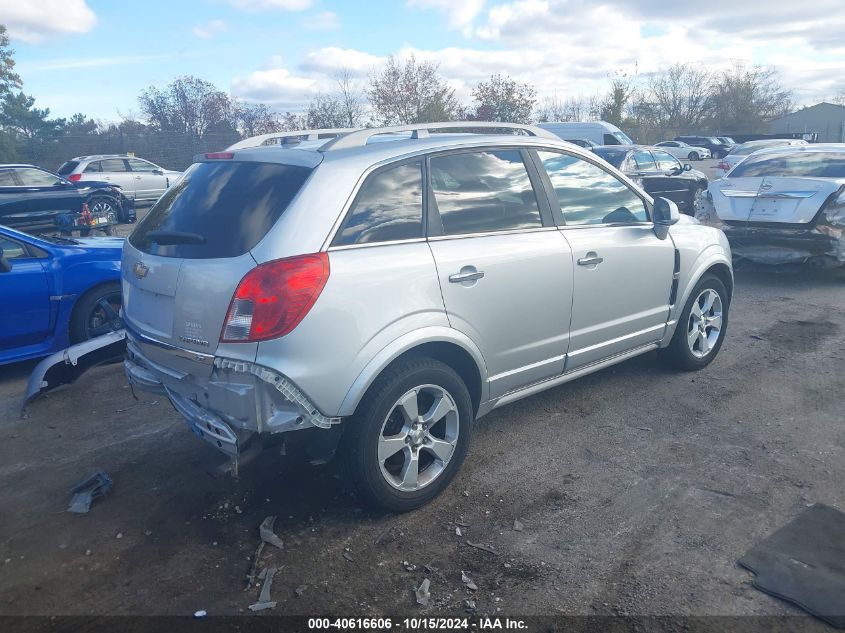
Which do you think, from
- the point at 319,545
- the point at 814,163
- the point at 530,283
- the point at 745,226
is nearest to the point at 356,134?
the point at 530,283

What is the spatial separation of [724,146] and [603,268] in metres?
49.9

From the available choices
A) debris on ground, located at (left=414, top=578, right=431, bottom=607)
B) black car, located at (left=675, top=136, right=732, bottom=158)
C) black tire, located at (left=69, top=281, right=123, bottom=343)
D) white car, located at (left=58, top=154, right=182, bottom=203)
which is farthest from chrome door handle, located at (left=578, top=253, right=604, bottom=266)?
black car, located at (left=675, top=136, right=732, bottom=158)

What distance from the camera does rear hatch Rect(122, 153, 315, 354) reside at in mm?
3168

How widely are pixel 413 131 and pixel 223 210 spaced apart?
1.26 m

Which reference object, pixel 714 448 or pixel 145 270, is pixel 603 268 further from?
pixel 145 270

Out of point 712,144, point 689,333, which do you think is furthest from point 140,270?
point 712,144

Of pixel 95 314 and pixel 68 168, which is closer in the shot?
pixel 95 314

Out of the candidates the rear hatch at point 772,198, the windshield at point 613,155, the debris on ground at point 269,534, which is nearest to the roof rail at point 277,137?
the debris on ground at point 269,534

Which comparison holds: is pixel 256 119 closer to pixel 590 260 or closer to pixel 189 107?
pixel 189 107

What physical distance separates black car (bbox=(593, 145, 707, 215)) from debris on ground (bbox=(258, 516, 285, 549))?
40.5 feet

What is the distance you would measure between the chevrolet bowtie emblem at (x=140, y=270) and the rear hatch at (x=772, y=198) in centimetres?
763

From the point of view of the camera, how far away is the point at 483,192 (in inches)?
155

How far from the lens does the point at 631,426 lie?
4.57 m

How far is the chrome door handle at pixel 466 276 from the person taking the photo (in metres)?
3.59
